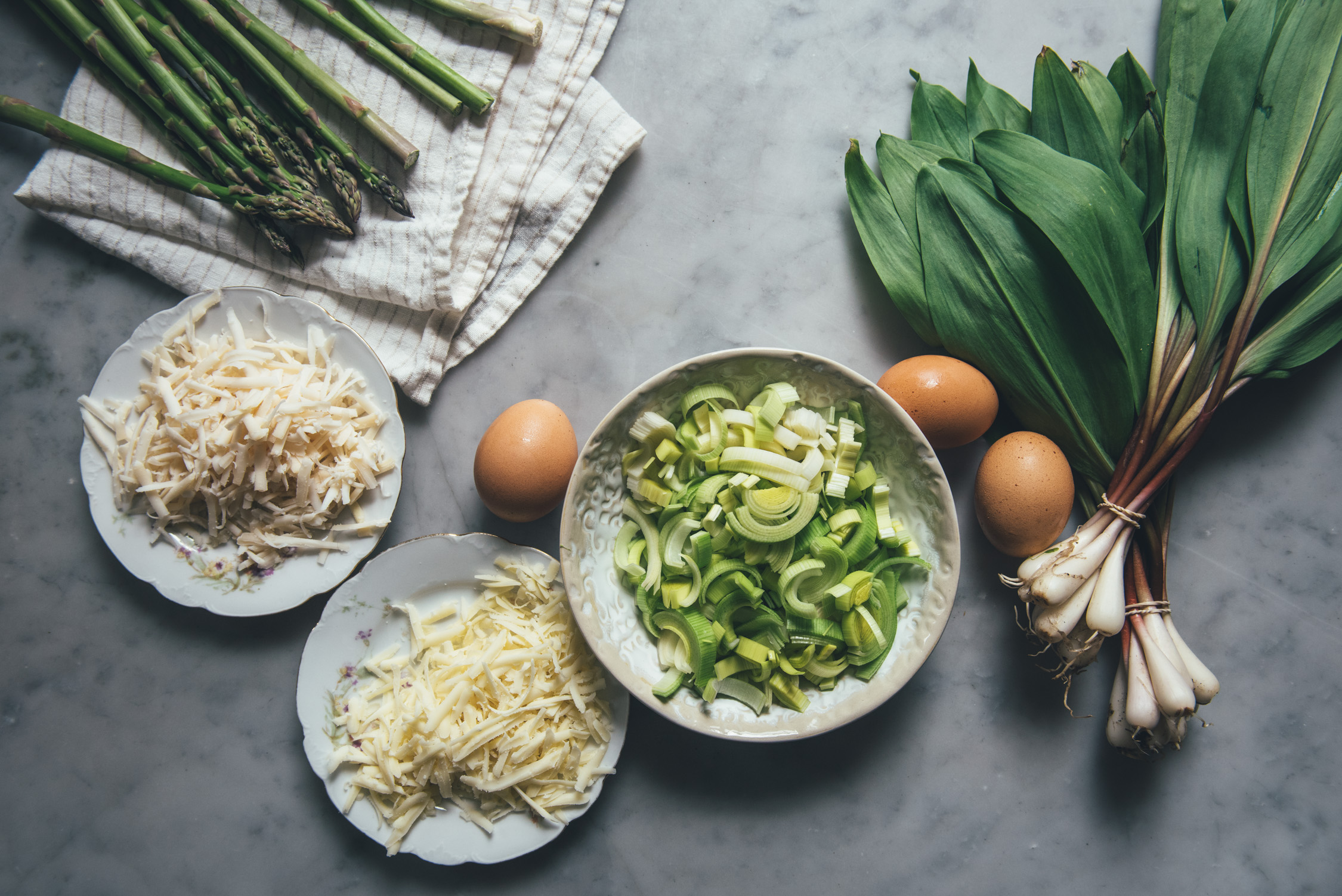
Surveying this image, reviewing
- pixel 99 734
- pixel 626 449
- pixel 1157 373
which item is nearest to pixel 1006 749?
pixel 1157 373

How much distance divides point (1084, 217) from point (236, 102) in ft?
5.31

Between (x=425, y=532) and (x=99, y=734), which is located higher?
(x=425, y=532)

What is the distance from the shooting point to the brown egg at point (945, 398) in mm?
1261

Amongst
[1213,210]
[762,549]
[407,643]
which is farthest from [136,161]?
[1213,210]

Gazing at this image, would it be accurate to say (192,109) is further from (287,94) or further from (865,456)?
(865,456)

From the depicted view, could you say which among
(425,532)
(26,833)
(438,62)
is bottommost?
(26,833)

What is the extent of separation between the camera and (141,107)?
134cm

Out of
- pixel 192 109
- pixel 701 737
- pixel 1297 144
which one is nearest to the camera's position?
pixel 1297 144

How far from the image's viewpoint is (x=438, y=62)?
1330mm

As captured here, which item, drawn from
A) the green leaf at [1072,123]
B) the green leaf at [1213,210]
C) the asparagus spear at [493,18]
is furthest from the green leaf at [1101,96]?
the asparagus spear at [493,18]

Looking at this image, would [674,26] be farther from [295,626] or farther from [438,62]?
[295,626]

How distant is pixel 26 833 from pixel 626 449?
1526mm

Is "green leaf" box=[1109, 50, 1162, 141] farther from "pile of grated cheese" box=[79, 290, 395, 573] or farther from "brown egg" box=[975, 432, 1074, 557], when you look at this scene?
"pile of grated cheese" box=[79, 290, 395, 573]

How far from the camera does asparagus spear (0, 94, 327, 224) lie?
1.30m
